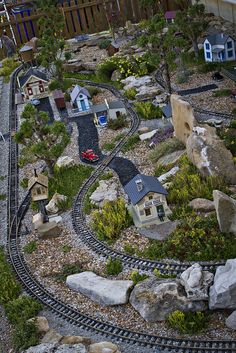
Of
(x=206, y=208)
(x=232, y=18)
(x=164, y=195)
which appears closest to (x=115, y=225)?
(x=164, y=195)

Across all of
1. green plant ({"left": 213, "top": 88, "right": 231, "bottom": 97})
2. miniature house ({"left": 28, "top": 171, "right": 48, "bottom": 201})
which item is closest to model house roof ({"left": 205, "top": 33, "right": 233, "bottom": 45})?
green plant ({"left": 213, "top": 88, "right": 231, "bottom": 97})

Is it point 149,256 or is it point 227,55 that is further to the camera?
point 227,55

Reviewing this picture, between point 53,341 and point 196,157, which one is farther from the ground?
point 196,157

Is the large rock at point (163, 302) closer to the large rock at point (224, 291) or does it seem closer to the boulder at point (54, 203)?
the large rock at point (224, 291)

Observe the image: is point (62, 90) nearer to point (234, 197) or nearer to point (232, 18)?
point (232, 18)

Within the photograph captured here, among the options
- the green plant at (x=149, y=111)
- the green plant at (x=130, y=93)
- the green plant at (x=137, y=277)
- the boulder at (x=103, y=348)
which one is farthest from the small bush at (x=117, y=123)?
the boulder at (x=103, y=348)

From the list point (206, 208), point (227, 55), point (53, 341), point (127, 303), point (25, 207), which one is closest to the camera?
point (53, 341)

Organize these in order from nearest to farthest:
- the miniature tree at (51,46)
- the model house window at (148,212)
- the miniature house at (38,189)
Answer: the model house window at (148,212) < the miniature house at (38,189) < the miniature tree at (51,46)

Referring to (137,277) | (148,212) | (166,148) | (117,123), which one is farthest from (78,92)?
(137,277)
